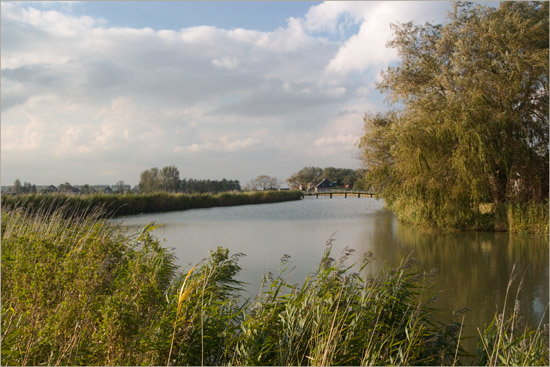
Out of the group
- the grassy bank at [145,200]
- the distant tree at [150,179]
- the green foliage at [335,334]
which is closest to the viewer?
the green foliage at [335,334]

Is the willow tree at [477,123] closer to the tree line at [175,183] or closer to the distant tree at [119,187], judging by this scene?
the distant tree at [119,187]

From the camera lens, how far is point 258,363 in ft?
9.72

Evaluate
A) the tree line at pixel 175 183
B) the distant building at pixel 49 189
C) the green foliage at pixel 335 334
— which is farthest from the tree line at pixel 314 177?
the green foliage at pixel 335 334

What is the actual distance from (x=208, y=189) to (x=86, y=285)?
1601 inches

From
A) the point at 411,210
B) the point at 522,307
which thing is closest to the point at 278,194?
the point at 411,210

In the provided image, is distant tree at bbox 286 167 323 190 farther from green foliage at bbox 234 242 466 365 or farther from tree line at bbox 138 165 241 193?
green foliage at bbox 234 242 466 365

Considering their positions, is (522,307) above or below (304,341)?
below

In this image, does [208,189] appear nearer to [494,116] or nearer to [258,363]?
[494,116]

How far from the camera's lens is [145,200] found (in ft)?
83.0

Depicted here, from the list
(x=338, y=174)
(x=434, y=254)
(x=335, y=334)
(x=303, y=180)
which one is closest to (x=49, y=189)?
(x=434, y=254)

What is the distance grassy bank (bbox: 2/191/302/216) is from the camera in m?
16.6

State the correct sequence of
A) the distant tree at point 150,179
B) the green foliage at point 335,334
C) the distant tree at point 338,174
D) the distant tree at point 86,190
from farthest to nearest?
the distant tree at point 338,174 → the distant tree at point 150,179 → the distant tree at point 86,190 → the green foliage at point 335,334

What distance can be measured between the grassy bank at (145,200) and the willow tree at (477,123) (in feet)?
34.8

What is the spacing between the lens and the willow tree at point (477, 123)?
40.2 feet
